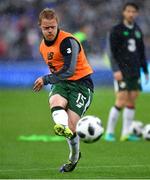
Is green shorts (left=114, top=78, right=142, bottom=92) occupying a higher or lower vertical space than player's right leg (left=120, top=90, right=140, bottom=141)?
higher

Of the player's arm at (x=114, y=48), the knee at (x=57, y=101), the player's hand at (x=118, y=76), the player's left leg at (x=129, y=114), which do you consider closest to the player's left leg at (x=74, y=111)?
the knee at (x=57, y=101)

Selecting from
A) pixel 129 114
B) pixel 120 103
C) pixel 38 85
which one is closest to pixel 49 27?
pixel 38 85

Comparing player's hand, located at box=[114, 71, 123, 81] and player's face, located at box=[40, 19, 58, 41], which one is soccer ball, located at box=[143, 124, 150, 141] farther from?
player's face, located at box=[40, 19, 58, 41]

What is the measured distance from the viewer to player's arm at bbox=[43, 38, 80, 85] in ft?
33.3

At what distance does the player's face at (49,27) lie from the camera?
1005cm

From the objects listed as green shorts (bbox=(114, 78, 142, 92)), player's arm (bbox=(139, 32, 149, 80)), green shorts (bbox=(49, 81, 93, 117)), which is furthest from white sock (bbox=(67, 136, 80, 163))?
player's arm (bbox=(139, 32, 149, 80))

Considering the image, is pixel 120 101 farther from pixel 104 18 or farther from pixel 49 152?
pixel 104 18

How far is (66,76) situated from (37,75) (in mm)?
18699

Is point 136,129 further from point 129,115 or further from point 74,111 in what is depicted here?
point 74,111

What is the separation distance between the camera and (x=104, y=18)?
31.0m

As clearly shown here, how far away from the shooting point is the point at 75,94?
10281 millimetres

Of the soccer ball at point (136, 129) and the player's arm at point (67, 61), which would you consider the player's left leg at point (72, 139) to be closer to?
the player's arm at point (67, 61)

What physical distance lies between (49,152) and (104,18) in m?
18.6

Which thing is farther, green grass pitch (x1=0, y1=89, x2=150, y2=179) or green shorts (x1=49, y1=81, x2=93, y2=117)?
green shorts (x1=49, y1=81, x2=93, y2=117)
